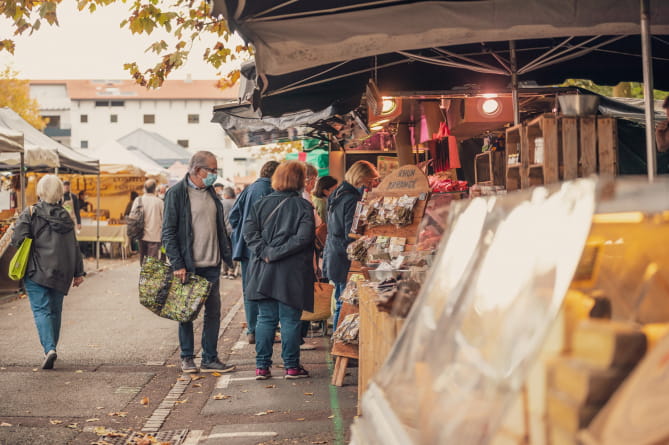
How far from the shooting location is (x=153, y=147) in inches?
2029

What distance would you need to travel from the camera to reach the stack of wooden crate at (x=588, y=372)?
1.70m

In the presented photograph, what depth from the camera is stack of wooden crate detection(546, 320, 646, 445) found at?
1695 millimetres

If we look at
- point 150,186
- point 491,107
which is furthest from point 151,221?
point 491,107

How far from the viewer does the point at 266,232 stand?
715 cm

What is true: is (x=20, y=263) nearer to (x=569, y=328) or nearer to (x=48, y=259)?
(x=48, y=259)

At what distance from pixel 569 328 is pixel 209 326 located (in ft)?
20.2

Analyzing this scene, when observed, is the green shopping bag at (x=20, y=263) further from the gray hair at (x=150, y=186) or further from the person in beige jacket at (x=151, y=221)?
the gray hair at (x=150, y=186)

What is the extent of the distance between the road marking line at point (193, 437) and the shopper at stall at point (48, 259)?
9.28 feet

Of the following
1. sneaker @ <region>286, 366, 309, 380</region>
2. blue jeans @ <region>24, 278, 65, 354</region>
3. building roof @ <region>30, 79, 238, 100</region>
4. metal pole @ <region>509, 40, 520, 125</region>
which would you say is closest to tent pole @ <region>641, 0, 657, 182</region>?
metal pole @ <region>509, 40, 520, 125</region>

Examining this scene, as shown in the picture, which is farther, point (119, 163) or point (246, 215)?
point (119, 163)

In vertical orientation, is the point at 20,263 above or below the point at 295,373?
above

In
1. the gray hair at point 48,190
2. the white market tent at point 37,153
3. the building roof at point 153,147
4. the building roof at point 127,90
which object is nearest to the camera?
the gray hair at point 48,190

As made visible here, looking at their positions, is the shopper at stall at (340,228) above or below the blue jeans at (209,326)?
above

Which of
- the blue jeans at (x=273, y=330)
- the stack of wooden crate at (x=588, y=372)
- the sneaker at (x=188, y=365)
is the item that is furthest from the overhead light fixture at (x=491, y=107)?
the stack of wooden crate at (x=588, y=372)
